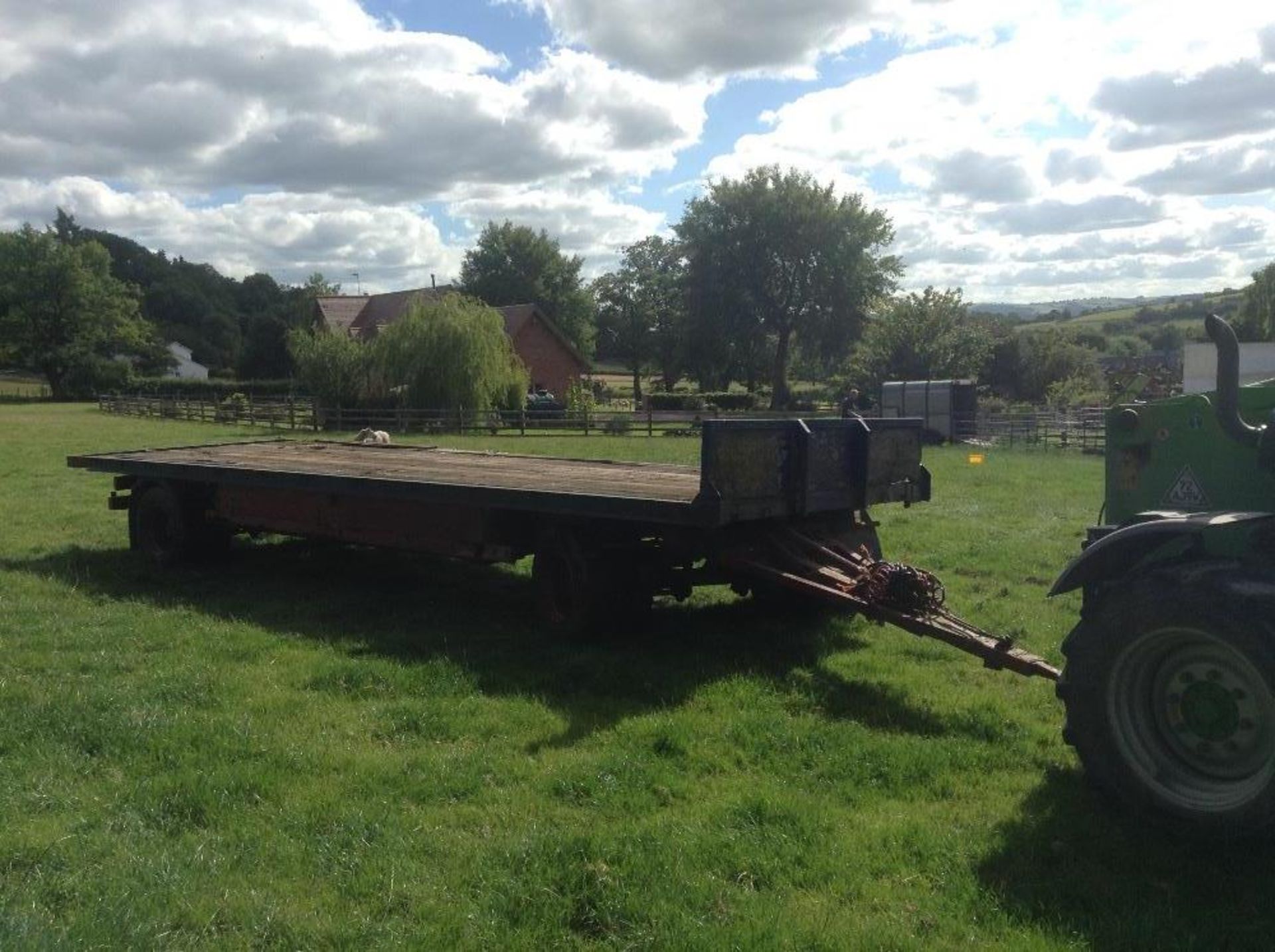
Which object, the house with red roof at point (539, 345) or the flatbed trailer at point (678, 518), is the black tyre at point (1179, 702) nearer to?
the flatbed trailer at point (678, 518)

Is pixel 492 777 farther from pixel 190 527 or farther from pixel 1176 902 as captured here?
pixel 190 527

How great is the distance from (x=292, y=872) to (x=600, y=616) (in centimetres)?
328

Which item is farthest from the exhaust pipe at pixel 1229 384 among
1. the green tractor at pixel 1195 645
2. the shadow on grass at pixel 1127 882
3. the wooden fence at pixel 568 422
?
the wooden fence at pixel 568 422

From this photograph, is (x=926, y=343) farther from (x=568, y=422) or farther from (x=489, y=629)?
(x=489, y=629)

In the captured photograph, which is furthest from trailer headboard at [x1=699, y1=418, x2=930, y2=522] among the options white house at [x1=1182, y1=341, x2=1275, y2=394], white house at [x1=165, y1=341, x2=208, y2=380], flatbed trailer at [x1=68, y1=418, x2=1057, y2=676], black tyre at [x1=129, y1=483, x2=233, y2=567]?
white house at [x1=165, y1=341, x2=208, y2=380]

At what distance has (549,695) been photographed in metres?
6.09

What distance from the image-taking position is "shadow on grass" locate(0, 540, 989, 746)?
6.06 metres

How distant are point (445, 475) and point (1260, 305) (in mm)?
59952

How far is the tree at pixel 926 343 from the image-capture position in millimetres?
46875

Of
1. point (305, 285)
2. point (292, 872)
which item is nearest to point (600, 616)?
point (292, 872)

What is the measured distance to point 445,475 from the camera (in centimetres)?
865

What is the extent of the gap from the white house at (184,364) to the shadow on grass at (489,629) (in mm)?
92543

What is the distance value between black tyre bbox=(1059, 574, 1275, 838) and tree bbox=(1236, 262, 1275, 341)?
5830 cm

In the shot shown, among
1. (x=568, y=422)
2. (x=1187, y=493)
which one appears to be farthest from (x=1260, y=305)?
(x=1187, y=493)
